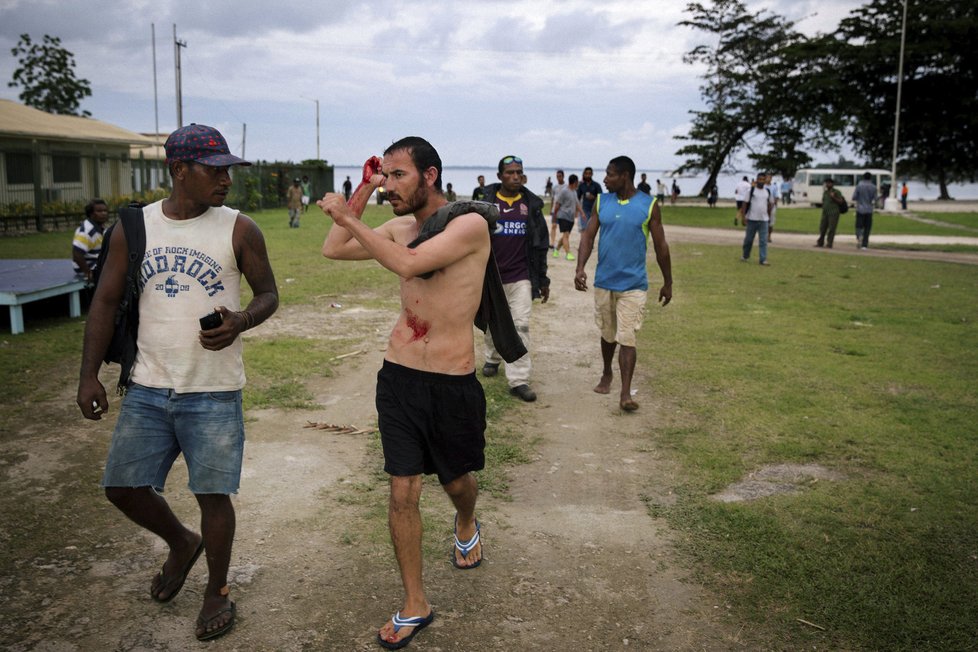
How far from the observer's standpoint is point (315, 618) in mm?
3703

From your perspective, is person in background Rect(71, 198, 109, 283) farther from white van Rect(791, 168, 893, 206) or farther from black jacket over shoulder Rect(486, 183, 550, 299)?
white van Rect(791, 168, 893, 206)

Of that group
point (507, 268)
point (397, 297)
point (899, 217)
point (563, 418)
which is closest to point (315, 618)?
point (563, 418)

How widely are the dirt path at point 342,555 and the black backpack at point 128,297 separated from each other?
3.48ft

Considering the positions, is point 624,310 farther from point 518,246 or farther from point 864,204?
point 864,204

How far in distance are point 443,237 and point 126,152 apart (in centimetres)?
3555

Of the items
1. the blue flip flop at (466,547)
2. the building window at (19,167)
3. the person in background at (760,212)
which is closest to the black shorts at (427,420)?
the blue flip flop at (466,547)

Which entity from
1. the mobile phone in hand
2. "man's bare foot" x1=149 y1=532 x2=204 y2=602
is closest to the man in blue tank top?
"man's bare foot" x1=149 y1=532 x2=204 y2=602

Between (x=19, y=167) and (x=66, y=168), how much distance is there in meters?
3.57

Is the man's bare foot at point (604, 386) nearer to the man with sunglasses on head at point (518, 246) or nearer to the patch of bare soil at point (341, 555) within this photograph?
the man with sunglasses on head at point (518, 246)

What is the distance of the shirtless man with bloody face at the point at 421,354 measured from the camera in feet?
11.9

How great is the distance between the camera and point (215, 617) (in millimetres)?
3562

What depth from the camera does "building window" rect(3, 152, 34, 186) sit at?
24489 mm

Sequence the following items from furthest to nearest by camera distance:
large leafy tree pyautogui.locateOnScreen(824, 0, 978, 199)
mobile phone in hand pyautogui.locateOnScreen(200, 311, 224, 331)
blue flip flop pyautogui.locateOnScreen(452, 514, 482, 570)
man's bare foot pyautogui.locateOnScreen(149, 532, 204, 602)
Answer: large leafy tree pyautogui.locateOnScreen(824, 0, 978, 199) < blue flip flop pyautogui.locateOnScreen(452, 514, 482, 570) < man's bare foot pyautogui.locateOnScreen(149, 532, 204, 602) < mobile phone in hand pyautogui.locateOnScreen(200, 311, 224, 331)

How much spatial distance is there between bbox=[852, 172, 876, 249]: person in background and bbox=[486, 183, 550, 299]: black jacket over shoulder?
15291 mm
